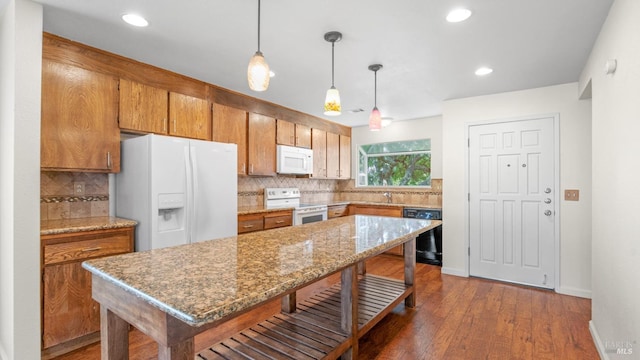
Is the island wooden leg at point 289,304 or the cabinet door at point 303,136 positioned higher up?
the cabinet door at point 303,136

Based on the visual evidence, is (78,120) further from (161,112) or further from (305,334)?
(305,334)

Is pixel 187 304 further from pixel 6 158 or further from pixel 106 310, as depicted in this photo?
pixel 6 158

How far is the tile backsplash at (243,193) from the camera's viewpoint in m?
2.47

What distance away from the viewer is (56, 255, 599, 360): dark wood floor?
212 centimetres

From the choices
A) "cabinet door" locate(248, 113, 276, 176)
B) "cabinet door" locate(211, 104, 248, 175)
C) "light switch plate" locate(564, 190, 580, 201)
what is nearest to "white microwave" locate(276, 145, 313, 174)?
"cabinet door" locate(248, 113, 276, 176)

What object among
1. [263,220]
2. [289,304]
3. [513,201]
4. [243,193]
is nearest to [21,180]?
[289,304]

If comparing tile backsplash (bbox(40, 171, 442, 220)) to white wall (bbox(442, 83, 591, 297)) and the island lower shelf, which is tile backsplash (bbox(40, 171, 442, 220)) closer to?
white wall (bbox(442, 83, 591, 297))

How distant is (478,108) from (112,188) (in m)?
4.14

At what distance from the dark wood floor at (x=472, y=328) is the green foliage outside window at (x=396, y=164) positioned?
223cm

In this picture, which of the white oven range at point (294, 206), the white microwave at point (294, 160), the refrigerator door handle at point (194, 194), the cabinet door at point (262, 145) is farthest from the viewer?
the white microwave at point (294, 160)

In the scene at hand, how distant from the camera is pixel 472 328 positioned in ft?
8.10

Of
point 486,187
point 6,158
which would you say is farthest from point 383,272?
point 6,158

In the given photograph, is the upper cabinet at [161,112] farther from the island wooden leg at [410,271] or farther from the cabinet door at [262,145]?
the island wooden leg at [410,271]

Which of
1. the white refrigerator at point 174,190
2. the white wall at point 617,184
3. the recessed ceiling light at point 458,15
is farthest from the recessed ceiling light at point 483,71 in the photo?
the white refrigerator at point 174,190
